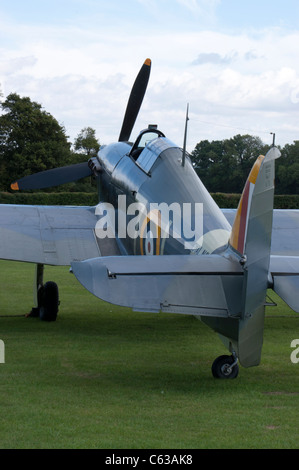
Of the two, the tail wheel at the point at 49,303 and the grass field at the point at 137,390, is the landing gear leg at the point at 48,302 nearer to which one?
the tail wheel at the point at 49,303

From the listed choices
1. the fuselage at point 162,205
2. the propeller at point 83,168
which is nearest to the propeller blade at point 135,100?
the propeller at point 83,168

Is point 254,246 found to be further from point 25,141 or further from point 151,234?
point 25,141

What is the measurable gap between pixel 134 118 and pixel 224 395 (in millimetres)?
8137

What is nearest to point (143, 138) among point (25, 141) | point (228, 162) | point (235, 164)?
point (235, 164)

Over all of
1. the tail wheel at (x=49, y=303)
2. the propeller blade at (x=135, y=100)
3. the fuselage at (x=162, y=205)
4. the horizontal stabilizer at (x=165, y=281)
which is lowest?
the tail wheel at (x=49, y=303)

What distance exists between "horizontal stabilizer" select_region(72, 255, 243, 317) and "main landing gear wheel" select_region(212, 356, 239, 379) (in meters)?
0.76

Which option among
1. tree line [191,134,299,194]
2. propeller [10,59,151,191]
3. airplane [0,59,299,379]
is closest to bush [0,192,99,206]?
tree line [191,134,299,194]

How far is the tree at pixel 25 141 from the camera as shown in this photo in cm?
5158

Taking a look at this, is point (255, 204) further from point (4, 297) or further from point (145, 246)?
point (4, 297)

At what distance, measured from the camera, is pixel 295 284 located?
596cm

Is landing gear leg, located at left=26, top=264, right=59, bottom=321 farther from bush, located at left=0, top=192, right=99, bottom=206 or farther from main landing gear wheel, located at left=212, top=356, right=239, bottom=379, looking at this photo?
bush, located at left=0, top=192, right=99, bottom=206

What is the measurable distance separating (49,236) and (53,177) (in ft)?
11.2

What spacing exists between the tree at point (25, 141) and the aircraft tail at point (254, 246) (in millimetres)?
46378

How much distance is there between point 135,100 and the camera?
13.3 metres
